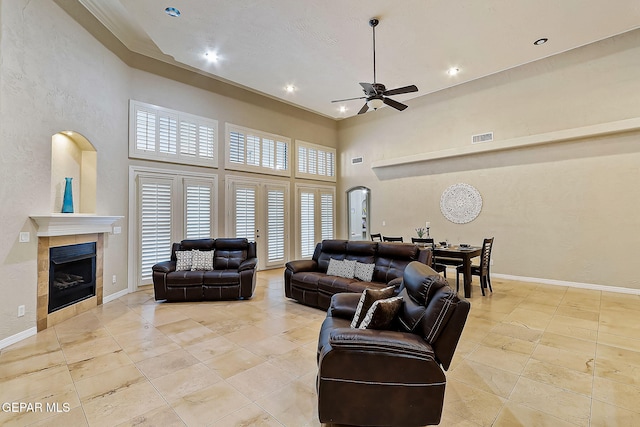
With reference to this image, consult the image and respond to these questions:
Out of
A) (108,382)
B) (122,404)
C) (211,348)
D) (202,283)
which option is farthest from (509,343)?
(202,283)

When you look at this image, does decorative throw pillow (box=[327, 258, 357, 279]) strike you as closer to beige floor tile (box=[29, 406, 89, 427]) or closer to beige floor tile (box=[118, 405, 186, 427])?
beige floor tile (box=[118, 405, 186, 427])

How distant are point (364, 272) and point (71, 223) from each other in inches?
163

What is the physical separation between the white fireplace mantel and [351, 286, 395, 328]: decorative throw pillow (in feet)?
12.8

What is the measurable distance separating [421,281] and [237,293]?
352 cm

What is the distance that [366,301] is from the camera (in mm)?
2479

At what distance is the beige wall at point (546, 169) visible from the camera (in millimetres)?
5234

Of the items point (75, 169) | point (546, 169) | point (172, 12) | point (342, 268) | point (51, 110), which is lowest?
point (342, 268)

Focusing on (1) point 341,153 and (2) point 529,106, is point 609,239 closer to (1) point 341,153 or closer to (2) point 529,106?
(2) point 529,106

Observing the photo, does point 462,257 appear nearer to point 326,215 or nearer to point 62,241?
point 326,215

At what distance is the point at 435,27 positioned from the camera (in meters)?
4.57

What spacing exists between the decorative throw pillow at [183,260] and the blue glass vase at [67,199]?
163 cm

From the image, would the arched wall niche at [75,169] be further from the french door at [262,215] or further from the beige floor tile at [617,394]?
the beige floor tile at [617,394]

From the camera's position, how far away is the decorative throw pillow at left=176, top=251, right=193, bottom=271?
505cm

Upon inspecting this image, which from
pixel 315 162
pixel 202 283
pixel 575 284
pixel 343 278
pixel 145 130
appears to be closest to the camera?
pixel 343 278
